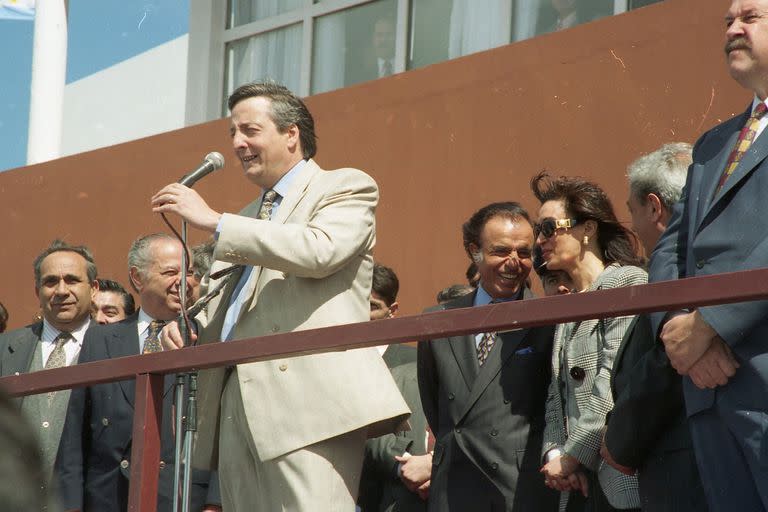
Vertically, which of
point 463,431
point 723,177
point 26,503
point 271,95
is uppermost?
point 271,95

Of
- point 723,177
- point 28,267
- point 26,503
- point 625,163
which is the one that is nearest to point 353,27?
point 28,267

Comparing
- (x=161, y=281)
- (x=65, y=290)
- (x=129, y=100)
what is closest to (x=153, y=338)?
(x=161, y=281)

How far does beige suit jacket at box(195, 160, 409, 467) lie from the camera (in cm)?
364

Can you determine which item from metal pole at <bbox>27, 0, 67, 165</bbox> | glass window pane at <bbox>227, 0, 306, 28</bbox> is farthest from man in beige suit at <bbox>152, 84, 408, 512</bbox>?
metal pole at <bbox>27, 0, 67, 165</bbox>

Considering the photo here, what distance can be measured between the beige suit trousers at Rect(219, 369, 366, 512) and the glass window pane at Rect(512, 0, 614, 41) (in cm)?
348

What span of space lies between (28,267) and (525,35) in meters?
3.34

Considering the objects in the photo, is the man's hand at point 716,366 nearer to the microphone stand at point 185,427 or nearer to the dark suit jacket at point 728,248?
the dark suit jacket at point 728,248

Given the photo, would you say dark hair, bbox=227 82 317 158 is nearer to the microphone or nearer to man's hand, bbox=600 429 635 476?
the microphone

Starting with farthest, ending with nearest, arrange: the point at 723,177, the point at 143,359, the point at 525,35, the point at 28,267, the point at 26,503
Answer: the point at 28,267 → the point at 525,35 → the point at 143,359 → the point at 723,177 → the point at 26,503

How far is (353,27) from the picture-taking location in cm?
808

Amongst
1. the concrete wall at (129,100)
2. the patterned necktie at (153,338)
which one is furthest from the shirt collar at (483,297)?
the concrete wall at (129,100)

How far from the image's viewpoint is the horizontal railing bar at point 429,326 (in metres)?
2.92

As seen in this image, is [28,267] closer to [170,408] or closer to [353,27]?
[353,27]

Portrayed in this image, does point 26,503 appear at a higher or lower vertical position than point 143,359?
lower
